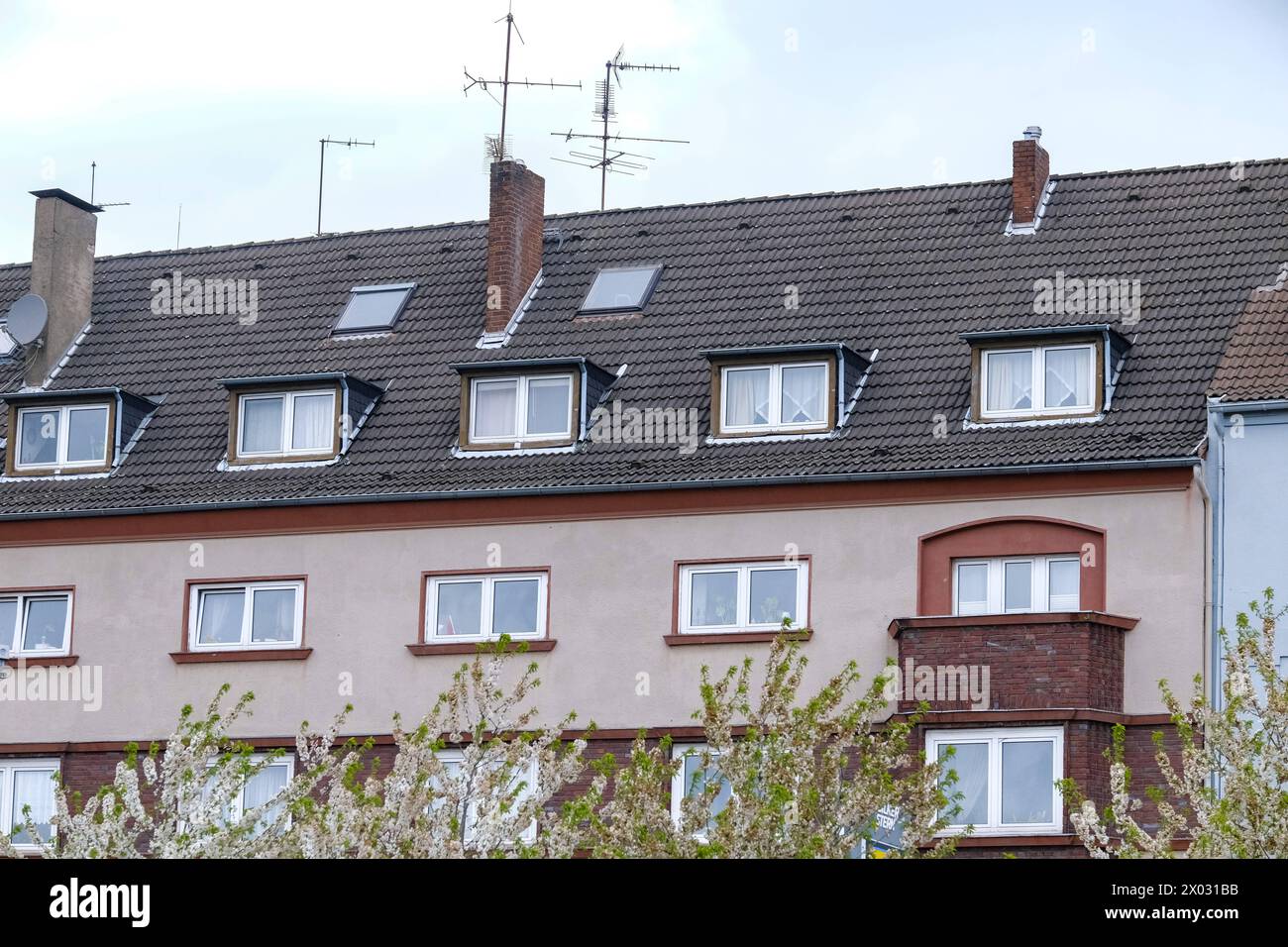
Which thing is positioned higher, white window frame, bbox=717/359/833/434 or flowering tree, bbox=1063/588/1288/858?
white window frame, bbox=717/359/833/434

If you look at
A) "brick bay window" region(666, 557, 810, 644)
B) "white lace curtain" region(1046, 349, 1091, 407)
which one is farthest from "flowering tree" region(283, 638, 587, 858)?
"white lace curtain" region(1046, 349, 1091, 407)

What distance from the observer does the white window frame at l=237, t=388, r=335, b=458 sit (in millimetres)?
32031

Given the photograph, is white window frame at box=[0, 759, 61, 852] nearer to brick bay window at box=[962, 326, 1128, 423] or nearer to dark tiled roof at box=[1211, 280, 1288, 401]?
brick bay window at box=[962, 326, 1128, 423]

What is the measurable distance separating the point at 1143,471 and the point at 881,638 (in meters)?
3.68

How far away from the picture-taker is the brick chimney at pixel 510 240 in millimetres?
33469

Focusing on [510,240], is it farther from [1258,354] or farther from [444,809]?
[444,809]

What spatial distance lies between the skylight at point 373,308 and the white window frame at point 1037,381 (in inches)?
372

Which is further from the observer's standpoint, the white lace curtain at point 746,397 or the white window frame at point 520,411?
the white window frame at point 520,411

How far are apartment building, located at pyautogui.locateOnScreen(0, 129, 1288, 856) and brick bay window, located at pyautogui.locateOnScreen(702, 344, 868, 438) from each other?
42 mm

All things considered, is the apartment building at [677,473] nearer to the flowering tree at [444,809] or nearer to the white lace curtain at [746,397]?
the white lace curtain at [746,397]

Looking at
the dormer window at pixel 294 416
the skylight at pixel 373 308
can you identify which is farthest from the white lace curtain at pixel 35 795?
the skylight at pixel 373 308
